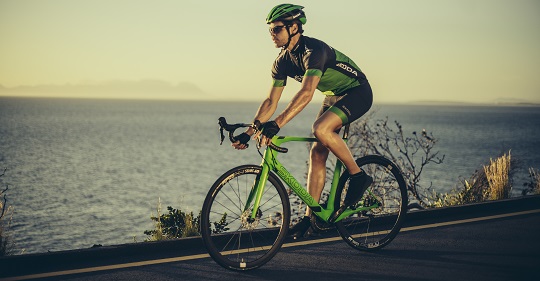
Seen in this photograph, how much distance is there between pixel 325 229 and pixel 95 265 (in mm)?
2197

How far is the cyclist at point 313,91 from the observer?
19.4 ft

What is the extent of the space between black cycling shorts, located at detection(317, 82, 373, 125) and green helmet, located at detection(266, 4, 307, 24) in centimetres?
89

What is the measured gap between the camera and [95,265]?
6.14 m

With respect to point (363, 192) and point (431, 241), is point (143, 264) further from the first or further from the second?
point (431, 241)

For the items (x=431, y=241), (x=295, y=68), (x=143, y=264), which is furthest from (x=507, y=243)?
(x=143, y=264)

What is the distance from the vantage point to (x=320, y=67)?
19.9ft

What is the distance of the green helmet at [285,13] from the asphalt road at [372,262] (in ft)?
7.49

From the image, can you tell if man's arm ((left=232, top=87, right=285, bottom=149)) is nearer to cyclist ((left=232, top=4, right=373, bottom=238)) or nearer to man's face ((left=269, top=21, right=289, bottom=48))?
cyclist ((left=232, top=4, right=373, bottom=238))

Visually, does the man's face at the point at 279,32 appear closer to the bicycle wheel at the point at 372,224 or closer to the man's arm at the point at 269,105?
the man's arm at the point at 269,105

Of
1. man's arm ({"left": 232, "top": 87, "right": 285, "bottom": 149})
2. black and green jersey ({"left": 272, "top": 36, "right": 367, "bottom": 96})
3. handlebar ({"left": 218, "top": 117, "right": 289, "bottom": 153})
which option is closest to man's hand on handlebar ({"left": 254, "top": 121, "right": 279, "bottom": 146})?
handlebar ({"left": 218, "top": 117, "right": 289, "bottom": 153})

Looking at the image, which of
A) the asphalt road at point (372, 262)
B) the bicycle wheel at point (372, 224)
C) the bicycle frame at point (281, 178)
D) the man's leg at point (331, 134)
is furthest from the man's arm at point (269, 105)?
the asphalt road at point (372, 262)

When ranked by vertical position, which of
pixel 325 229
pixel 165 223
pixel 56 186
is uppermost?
pixel 325 229

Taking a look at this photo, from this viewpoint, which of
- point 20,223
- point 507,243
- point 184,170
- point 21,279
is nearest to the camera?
point 21,279

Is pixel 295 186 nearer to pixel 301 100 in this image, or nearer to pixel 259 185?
pixel 259 185
